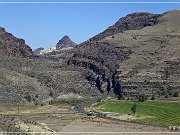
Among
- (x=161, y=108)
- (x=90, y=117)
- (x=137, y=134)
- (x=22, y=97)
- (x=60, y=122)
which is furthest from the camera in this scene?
(x=22, y=97)

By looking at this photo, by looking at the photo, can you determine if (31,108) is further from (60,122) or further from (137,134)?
(137,134)

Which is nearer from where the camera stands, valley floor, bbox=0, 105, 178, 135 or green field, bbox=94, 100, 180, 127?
valley floor, bbox=0, 105, 178, 135

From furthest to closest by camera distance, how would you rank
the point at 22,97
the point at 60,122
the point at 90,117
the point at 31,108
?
the point at 22,97 → the point at 31,108 → the point at 90,117 → the point at 60,122

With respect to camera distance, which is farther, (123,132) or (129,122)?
(129,122)

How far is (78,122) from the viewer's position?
433 feet

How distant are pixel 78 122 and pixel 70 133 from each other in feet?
79.7

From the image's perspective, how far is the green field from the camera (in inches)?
5131

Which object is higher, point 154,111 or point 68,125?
point 154,111

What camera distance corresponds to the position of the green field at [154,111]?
130337 millimetres

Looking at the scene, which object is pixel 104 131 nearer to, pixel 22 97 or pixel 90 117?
pixel 90 117

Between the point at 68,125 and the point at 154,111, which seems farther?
the point at 154,111

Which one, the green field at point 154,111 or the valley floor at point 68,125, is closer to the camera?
the valley floor at point 68,125

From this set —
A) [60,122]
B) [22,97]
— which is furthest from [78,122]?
[22,97]

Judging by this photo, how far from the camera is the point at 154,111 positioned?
152 meters
